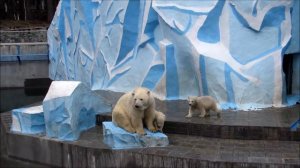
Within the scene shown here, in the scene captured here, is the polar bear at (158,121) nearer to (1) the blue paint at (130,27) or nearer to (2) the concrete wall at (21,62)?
(1) the blue paint at (130,27)

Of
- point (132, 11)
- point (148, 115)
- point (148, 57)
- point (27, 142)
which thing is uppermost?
point (132, 11)

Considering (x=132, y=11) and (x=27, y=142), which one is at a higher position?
(x=132, y=11)

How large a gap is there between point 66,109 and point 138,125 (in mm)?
1421

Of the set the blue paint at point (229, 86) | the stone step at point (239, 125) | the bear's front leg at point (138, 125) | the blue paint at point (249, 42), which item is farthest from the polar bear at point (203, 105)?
the blue paint at point (249, 42)

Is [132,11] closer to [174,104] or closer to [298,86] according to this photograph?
[174,104]

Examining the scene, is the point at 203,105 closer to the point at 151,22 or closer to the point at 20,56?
the point at 151,22

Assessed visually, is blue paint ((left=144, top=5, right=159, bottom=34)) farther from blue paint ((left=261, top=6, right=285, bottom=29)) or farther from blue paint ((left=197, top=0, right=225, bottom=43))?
blue paint ((left=261, top=6, right=285, bottom=29))

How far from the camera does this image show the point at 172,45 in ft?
31.3

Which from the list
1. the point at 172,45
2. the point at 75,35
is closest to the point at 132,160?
the point at 172,45

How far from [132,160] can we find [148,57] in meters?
4.47

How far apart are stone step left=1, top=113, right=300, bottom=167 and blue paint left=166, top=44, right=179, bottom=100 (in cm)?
255

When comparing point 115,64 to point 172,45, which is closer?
point 172,45

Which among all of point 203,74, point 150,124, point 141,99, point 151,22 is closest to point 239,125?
point 150,124

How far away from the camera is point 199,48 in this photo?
9.02 metres
